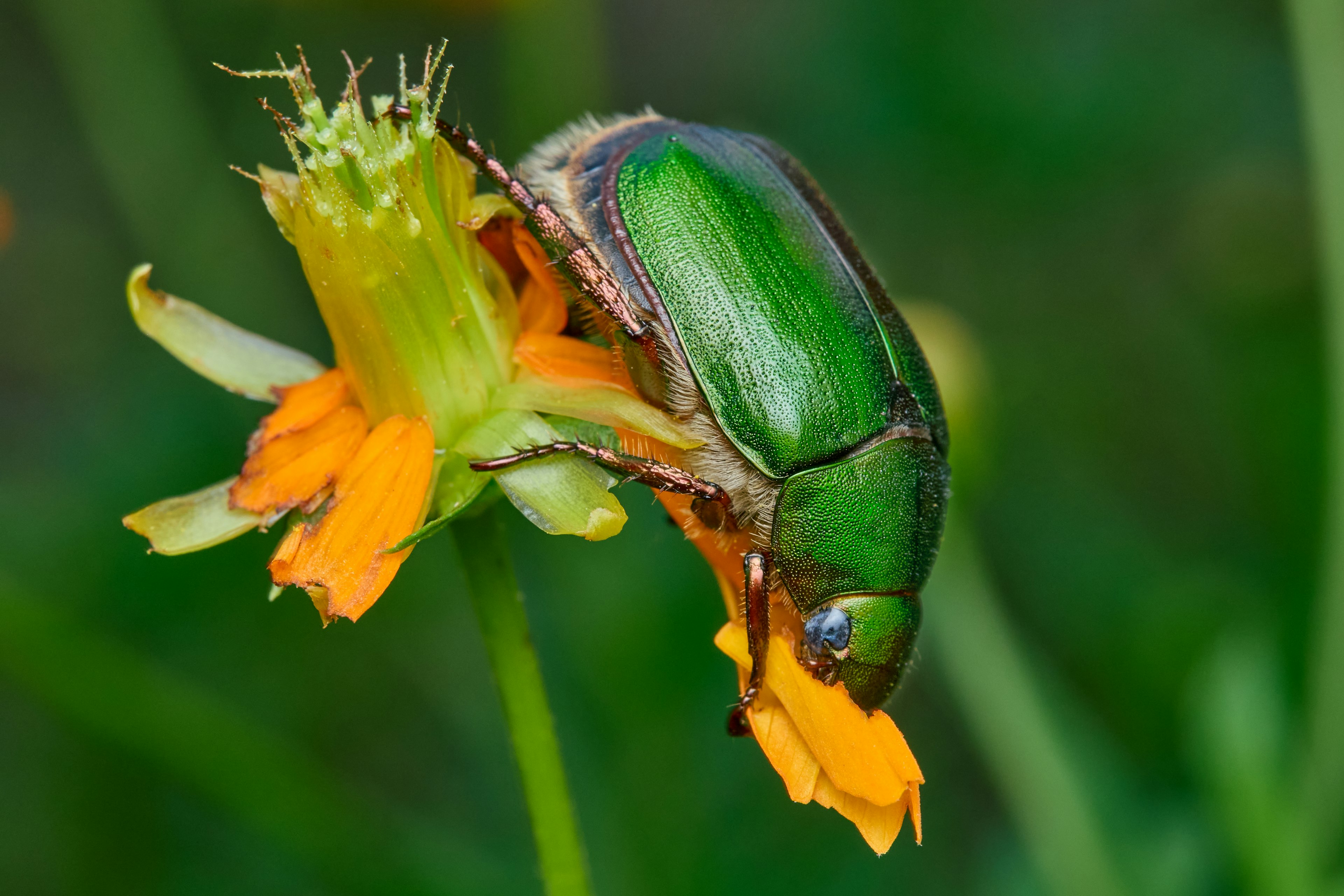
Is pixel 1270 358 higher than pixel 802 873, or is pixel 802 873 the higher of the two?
pixel 1270 358

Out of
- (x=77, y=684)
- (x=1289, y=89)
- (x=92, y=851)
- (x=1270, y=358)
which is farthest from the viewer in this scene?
(x=1289, y=89)

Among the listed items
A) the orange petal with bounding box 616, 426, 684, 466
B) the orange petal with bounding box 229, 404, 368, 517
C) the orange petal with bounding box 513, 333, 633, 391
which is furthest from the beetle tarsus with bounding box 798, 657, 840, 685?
the orange petal with bounding box 229, 404, 368, 517

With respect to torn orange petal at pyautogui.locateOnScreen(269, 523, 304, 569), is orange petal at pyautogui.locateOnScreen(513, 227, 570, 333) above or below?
above

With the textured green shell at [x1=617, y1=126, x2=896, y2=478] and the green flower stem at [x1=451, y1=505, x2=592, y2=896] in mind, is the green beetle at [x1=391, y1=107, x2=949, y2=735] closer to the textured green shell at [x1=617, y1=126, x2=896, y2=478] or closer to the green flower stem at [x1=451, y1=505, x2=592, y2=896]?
the textured green shell at [x1=617, y1=126, x2=896, y2=478]

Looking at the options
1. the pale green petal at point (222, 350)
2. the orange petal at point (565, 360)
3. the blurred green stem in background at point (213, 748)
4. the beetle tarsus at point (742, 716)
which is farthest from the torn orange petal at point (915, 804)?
the blurred green stem in background at point (213, 748)

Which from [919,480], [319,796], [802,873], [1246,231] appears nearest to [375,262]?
[919,480]

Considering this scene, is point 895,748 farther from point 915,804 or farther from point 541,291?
point 541,291

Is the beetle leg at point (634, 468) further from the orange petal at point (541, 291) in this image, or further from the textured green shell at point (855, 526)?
the orange petal at point (541, 291)

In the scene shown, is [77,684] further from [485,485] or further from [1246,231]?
[1246,231]
